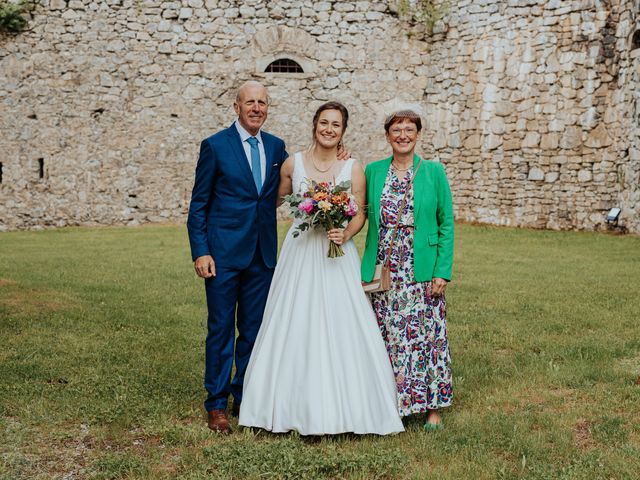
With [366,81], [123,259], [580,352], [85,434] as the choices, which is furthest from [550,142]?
[85,434]

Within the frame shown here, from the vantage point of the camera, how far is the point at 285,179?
4.62 metres

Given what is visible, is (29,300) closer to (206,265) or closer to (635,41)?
(206,265)

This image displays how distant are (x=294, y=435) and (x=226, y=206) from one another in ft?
4.57

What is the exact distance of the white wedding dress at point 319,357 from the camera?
4.19 metres

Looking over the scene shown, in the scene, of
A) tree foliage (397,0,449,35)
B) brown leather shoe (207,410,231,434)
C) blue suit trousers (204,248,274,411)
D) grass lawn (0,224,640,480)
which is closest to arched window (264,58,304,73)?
tree foliage (397,0,449,35)

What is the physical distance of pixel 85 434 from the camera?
171 inches

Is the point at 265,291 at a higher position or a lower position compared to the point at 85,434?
higher

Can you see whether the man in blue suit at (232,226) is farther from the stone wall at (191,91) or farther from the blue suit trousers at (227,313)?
the stone wall at (191,91)

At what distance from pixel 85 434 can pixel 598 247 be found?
32.1ft

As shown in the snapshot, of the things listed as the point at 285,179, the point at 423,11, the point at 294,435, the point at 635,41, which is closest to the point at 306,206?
the point at 285,179

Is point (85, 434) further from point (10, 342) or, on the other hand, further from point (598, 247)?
point (598, 247)

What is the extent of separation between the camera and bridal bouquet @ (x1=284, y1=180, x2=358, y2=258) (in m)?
4.21

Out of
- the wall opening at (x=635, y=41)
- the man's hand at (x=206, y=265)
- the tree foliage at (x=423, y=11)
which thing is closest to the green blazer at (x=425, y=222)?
the man's hand at (x=206, y=265)

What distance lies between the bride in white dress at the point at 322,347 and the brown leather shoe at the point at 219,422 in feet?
0.51
